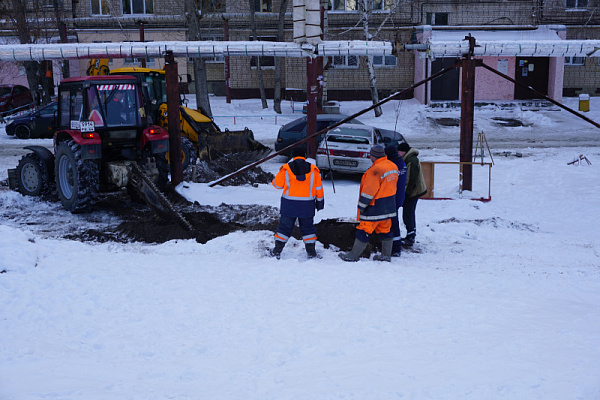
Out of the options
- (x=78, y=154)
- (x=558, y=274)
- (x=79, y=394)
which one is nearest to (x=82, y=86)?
(x=78, y=154)

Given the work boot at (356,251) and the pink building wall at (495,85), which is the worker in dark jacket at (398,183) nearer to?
the work boot at (356,251)

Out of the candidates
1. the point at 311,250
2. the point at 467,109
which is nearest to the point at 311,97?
the point at 467,109

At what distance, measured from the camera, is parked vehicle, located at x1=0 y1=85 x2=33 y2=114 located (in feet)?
87.1

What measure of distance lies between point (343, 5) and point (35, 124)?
59.1 ft

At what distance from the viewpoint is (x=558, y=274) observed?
294 inches

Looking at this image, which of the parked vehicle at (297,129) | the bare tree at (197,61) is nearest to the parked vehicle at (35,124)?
Result: the bare tree at (197,61)

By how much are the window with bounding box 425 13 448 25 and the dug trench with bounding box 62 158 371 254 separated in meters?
23.1

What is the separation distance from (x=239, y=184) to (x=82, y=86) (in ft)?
13.0

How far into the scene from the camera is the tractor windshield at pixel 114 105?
10.8 m

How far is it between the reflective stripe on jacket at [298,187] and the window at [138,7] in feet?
93.7

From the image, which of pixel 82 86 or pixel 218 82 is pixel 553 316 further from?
pixel 218 82

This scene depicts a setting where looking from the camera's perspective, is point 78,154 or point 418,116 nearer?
point 78,154

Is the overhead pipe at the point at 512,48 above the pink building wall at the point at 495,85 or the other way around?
above

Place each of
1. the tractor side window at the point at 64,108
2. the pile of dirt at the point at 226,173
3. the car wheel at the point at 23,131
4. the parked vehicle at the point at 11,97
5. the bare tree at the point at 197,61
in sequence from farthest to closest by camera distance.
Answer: the parked vehicle at the point at 11,97 < the bare tree at the point at 197,61 < the car wheel at the point at 23,131 < the pile of dirt at the point at 226,173 < the tractor side window at the point at 64,108
